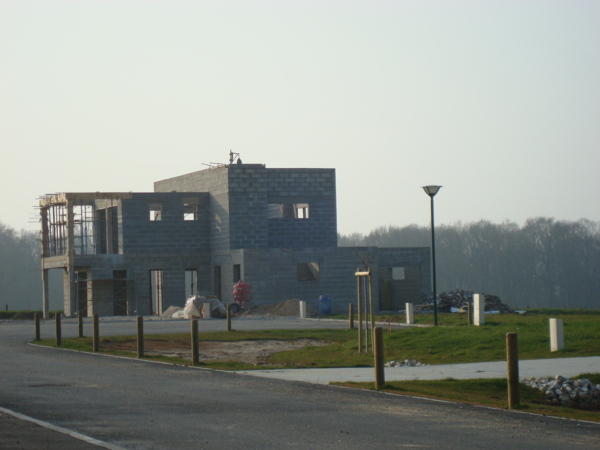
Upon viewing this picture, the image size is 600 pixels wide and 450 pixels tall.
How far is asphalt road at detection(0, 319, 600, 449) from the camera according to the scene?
9.94 meters

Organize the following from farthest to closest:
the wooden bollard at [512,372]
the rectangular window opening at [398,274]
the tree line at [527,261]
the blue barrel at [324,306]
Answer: the tree line at [527,261], the rectangular window opening at [398,274], the blue barrel at [324,306], the wooden bollard at [512,372]

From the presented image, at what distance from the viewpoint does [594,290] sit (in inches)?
4451

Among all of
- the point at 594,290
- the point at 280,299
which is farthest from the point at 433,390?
→ the point at 594,290

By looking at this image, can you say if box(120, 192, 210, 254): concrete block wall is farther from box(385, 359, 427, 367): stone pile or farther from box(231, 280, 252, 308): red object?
box(385, 359, 427, 367): stone pile

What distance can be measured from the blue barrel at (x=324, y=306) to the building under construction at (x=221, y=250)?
2.25 meters

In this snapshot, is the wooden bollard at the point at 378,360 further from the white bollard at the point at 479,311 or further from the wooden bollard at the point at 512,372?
the white bollard at the point at 479,311

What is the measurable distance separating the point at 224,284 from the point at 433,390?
44619 millimetres

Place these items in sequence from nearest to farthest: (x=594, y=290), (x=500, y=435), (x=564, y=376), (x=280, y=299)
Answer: (x=500, y=435) → (x=564, y=376) → (x=280, y=299) → (x=594, y=290)

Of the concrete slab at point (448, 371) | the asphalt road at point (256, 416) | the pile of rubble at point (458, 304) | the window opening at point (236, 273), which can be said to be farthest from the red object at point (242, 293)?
the asphalt road at point (256, 416)

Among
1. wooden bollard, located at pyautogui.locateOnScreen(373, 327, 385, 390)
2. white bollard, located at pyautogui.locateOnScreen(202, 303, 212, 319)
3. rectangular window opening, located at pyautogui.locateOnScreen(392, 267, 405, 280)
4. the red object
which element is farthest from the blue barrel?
wooden bollard, located at pyautogui.locateOnScreen(373, 327, 385, 390)

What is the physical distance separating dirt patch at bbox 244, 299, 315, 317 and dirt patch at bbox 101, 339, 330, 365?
21643 mm

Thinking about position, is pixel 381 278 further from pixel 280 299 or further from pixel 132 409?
pixel 132 409

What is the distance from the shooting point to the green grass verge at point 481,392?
513 inches

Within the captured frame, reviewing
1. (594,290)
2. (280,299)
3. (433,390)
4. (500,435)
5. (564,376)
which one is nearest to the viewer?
(500,435)
